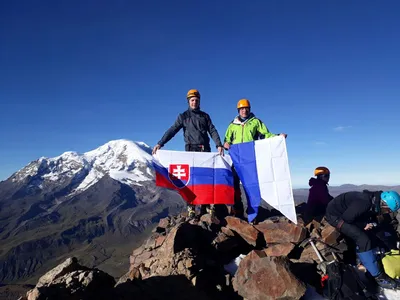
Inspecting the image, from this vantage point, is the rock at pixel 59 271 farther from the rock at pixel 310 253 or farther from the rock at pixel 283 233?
the rock at pixel 310 253

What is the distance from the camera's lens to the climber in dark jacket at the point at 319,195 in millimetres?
A: 13727

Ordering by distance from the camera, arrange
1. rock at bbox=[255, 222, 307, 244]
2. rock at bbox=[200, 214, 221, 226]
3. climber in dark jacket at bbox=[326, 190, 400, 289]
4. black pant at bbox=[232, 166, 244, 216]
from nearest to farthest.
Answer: climber in dark jacket at bbox=[326, 190, 400, 289] < rock at bbox=[255, 222, 307, 244] < rock at bbox=[200, 214, 221, 226] < black pant at bbox=[232, 166, 244, 216]

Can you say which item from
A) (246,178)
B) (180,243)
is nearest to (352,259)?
(246,178)

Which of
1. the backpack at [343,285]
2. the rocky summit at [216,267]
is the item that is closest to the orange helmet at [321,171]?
the rocky summit at [216,267]

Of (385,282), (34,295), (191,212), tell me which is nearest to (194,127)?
(191,212)

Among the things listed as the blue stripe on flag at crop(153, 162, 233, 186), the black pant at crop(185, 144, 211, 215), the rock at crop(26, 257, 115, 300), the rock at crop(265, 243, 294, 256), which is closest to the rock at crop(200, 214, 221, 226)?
the black pant at crop(185, 144, 211, 215)

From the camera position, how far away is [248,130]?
1308 cm

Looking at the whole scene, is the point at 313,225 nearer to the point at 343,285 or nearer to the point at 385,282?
the point at 385,282

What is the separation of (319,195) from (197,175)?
596cm

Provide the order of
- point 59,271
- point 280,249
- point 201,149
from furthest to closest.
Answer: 1. point 201,149
2. point 280,249
3. point 59,271

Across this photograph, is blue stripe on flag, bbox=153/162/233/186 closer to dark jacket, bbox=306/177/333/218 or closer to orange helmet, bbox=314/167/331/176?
dark jacket, bbox=306/177/333/218

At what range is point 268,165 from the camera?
40.2 ft

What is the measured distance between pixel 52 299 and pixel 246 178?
8479 mm

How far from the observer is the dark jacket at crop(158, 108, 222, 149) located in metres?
13.2
